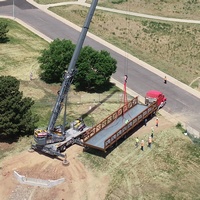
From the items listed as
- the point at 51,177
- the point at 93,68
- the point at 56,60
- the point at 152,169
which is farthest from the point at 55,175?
the point at 56,60

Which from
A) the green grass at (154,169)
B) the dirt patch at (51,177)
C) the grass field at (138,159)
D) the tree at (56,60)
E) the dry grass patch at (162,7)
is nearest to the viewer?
the dirt patch at (51,177)

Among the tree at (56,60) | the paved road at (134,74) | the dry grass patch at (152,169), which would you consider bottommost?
the dry grass patch at (152,169)

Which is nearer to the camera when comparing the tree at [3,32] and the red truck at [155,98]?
the red truck at [155,98]

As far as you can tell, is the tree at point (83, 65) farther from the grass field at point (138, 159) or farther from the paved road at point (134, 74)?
the paved road at point (134, 74)

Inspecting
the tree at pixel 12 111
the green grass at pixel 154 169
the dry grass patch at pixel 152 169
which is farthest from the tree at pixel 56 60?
the green grass at pixel 154 169

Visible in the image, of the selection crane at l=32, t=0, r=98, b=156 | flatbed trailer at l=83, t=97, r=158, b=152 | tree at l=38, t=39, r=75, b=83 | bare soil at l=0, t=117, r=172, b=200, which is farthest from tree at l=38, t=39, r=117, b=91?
bare soil at l=0, t=117, r=172, b=200

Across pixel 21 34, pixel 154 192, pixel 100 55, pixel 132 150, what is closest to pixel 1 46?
pixel 21 34

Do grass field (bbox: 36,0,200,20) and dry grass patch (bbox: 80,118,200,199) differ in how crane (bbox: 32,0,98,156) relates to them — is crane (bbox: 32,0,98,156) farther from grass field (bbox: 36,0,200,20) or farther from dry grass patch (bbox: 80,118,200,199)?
grass field (bbox: 36,0,200,20)
